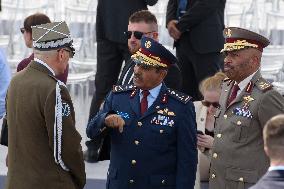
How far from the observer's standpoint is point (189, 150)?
558 cm

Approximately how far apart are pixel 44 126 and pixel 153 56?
0.83 m

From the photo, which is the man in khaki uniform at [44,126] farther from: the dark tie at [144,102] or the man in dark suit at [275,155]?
the man in dark suit at [275,155]

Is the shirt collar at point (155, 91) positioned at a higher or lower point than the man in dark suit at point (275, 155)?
lower

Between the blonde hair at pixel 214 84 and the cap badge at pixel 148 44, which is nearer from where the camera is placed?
the cap badge at pixel 148 44

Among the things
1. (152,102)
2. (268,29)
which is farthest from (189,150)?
(268,29)

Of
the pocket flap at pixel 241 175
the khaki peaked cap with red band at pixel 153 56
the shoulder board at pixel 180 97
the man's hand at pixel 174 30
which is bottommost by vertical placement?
the pocket flap at pixel 241 175

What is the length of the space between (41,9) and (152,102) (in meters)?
3.86

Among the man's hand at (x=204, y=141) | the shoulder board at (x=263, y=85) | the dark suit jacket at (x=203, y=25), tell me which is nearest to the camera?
the shoulder board at (x=263, y=85)

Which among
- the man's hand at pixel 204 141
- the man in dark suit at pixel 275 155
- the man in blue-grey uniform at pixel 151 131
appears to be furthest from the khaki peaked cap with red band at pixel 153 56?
the man in dark suit at pixel 275 155

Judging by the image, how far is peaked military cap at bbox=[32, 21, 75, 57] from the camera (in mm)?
5555

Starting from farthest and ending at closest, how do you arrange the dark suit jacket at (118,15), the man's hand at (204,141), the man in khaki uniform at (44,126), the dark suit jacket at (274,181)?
the dark suit jacket at (118,15)
the man's hand at (204,141)
the man in khaki uniform at (44,126)
the dark suit jacket at (274,181)

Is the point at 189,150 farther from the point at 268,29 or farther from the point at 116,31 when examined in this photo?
the point at 268,29

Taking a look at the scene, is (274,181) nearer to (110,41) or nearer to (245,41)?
(245,41)

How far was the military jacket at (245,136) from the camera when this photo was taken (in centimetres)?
544
